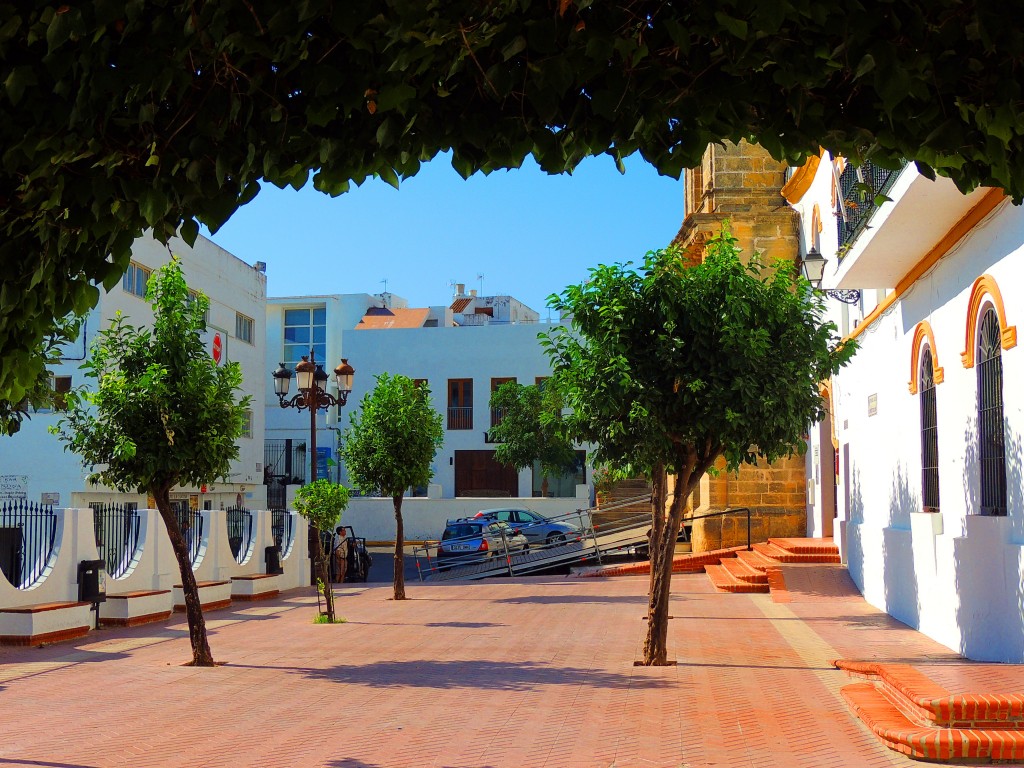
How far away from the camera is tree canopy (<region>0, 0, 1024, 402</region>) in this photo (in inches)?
128

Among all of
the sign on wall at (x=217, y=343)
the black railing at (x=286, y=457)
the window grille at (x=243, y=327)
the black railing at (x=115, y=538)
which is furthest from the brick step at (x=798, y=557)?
the black railing at (x=286, y=457)

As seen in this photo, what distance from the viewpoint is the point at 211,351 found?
34.1 metres

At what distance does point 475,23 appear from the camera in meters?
3.33

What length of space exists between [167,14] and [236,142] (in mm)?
496

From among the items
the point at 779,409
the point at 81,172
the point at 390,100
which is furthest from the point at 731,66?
the point at 779,409

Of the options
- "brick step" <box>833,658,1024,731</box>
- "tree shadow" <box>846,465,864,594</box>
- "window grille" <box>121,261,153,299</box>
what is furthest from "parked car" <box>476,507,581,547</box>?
"brick step" <box>833,658,1024,731</box>

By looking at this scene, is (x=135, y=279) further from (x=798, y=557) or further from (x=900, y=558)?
(x=900, y=558)

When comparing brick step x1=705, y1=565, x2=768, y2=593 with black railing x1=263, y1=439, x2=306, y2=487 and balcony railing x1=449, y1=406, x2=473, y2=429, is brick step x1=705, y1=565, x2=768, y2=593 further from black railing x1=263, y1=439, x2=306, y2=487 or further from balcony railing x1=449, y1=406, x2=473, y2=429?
black railing x1=263, y1=439, x2=306, y2=487

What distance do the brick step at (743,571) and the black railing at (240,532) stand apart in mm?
9650

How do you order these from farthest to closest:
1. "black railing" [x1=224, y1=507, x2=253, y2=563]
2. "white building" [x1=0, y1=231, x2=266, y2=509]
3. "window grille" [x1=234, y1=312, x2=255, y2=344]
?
"window grille" [x1=234, y1=312, x2=255, y2=344] → "white building" [x1=0, y1=231, x2=266, y2=509] → "black railing" [x1=224, y1=507, x2=253, y2=563]

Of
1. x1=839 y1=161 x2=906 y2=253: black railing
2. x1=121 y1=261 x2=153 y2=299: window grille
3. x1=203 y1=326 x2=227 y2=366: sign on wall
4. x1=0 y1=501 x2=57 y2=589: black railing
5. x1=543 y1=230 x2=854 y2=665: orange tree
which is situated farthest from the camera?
x1=203 y1=326 x2=227 y2=366: sign on wall

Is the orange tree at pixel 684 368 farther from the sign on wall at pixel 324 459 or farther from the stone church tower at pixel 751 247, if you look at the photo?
the sign on wall at pixel 324 459

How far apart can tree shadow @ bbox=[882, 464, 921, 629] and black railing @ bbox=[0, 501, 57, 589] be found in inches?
460

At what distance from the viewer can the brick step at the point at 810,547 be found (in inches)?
840
